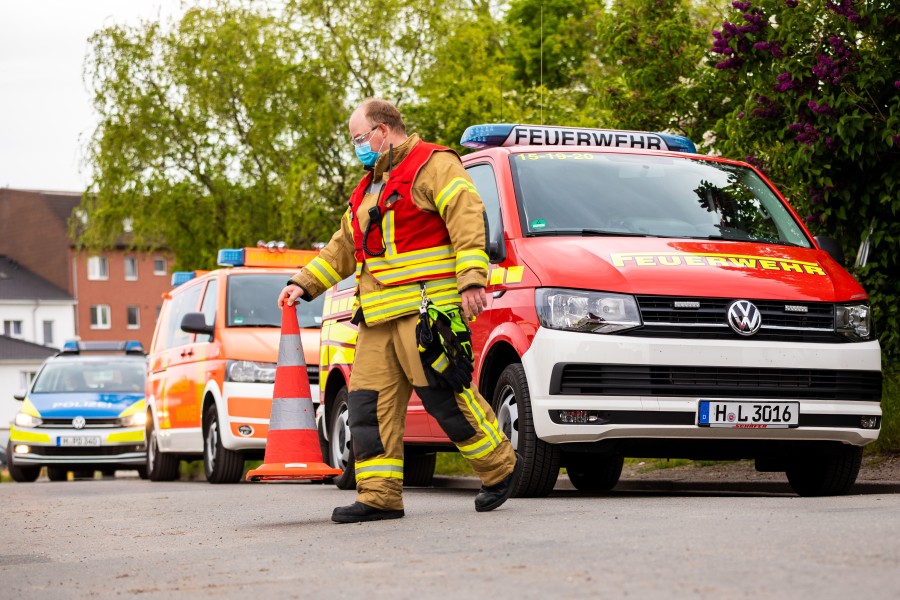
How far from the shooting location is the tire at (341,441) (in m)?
11.6

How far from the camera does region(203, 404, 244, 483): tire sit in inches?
582

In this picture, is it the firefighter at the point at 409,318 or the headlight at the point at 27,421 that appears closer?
the firefighter at the point at 409,318

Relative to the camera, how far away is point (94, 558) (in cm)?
702

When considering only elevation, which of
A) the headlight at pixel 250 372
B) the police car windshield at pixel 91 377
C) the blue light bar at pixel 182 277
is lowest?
the police car windshield at pixel 91 377

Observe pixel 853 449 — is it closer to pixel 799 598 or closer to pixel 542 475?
pixel 542 475

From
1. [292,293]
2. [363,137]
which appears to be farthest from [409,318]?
[363,137]

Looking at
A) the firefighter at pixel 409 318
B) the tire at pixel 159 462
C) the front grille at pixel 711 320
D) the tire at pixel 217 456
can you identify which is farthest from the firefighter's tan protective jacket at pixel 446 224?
the tire at pixel 159 462

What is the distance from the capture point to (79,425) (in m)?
20.3

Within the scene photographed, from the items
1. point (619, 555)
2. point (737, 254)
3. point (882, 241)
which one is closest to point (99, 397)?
point (882, 241)

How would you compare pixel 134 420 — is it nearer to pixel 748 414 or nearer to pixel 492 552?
pixel 748 414

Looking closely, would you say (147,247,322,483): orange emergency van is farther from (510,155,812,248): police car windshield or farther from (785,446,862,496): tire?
(785,446,862,496): tire

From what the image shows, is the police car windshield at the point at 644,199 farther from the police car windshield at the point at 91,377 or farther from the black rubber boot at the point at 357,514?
the police car windshield at the point at 91,377

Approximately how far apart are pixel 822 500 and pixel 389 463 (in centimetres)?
213

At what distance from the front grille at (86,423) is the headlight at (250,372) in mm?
6262
